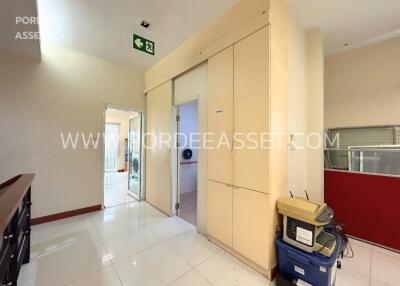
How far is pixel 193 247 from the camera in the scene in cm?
238

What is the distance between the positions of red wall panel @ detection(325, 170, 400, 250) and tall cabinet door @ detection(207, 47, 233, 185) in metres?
1.84

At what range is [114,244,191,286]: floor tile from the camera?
180 cm

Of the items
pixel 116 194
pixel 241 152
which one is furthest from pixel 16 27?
pixel 116 194

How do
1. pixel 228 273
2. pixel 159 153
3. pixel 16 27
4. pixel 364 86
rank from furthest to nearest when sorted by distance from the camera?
pixel 159 153 < pixel 364 86 < pixel 16 27 < pixel 228 273

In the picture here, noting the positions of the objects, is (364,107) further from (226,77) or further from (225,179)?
(225,179)

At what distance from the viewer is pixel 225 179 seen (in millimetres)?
2299

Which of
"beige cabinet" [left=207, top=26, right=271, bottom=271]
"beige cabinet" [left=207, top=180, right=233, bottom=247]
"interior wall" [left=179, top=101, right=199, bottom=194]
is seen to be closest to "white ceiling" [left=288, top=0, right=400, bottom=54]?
"beige cabinet" [left=207, top=26, right=271, bottom=271]

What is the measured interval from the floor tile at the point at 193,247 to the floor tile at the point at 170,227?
0.13m

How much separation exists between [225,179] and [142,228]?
173 centimetres

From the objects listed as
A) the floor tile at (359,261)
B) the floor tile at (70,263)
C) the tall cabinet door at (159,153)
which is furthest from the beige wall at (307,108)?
the floor tile at (70,263)

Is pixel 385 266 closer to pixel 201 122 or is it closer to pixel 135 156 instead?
pixel 201 122

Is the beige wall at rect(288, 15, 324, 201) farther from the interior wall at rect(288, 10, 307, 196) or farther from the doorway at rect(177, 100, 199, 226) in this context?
the doorway at rect(177, 100, 199, 226)

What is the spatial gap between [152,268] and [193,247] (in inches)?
23.8

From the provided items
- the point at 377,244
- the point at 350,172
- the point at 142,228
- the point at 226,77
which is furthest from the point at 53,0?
the point at 377,244
